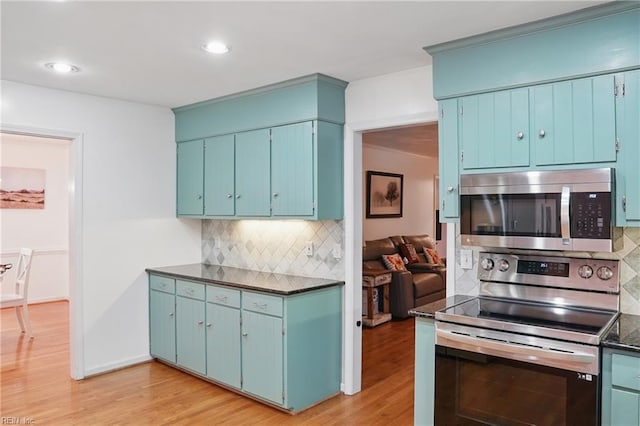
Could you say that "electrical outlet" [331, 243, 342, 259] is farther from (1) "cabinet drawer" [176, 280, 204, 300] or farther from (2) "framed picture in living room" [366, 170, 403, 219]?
(2) "framed picture in living room" [366, 170, 403, 219]

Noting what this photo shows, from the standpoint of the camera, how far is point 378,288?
20.0 ft

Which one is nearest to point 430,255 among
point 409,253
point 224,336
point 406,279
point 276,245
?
point 409,253

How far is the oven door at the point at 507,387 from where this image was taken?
6.88 feet

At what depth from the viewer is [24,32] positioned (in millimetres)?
2656

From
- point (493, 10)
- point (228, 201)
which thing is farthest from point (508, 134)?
point (228, 201)

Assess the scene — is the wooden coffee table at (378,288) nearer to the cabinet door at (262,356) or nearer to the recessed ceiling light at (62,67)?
A: the cabinet door at (262,356)

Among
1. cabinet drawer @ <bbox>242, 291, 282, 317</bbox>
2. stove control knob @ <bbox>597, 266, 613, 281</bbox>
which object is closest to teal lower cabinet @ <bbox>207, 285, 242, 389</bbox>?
cabinet drawer @ <bbox>242, 291, 282, 317</bbox>

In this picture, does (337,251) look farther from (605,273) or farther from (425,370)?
(605,273)

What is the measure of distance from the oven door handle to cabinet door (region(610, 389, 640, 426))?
0.19m

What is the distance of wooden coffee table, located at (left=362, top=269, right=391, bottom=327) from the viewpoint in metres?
5.84

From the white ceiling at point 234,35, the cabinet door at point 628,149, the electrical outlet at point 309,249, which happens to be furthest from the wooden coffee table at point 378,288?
the cabinet door at point 628,149

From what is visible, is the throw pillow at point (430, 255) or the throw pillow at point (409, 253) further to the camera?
the throw pillow at point (430, 255)

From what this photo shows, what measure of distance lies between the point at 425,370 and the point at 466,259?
76 cm

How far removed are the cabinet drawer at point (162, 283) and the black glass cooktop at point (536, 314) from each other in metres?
2.60
